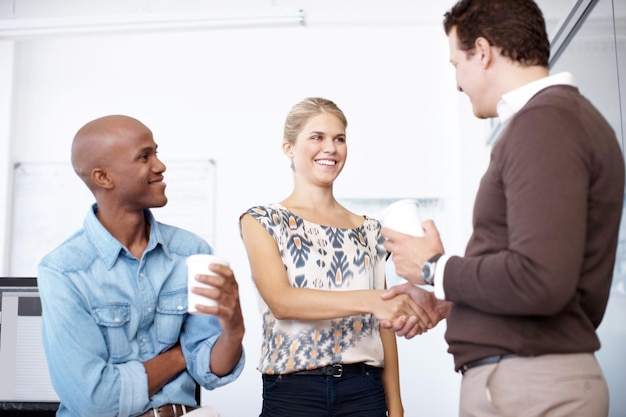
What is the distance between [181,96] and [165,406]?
3535mm

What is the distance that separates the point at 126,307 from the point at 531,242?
0.89 metres

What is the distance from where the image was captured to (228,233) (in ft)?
14.8

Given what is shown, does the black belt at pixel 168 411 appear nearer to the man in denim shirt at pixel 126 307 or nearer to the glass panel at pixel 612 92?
the man in denim shirt at pixel 126 307

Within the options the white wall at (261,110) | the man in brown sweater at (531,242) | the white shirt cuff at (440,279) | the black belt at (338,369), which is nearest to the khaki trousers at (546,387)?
the man in brown sweater at (531,242)

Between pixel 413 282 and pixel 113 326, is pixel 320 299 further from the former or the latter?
pixel 113 326

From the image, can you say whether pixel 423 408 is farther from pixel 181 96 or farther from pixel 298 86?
pixel 181 96

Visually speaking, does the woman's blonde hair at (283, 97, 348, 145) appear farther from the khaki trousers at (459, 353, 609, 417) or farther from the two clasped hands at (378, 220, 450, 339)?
the khaki trousers at (459, 353, 609, 417)

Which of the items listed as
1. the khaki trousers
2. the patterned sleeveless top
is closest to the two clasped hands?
the patterned sleeveless top

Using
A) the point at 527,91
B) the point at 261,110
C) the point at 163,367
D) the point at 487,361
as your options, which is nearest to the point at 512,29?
the point at 527,91

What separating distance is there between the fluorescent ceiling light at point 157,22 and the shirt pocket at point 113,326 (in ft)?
8.20

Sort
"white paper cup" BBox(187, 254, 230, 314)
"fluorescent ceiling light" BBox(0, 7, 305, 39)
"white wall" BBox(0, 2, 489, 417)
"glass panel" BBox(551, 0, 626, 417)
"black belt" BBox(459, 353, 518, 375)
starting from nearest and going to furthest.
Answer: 1. "black belt" BBox(459, 353, 518, 375)
2. "white paper cup" BBox(187, 254, 230, 314)
3. "glass panel" BBox(551, 0, 626, 417)
4. "fluorescent ceiling light" BBox(0, 7, 305, 39)
5. "white wall" BBox(0, 2, 489, 417)

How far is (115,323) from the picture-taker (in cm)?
142

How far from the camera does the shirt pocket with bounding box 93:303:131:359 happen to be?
55.9 inches

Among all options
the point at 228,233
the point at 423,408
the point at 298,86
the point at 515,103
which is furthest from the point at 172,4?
the point at 515,103
